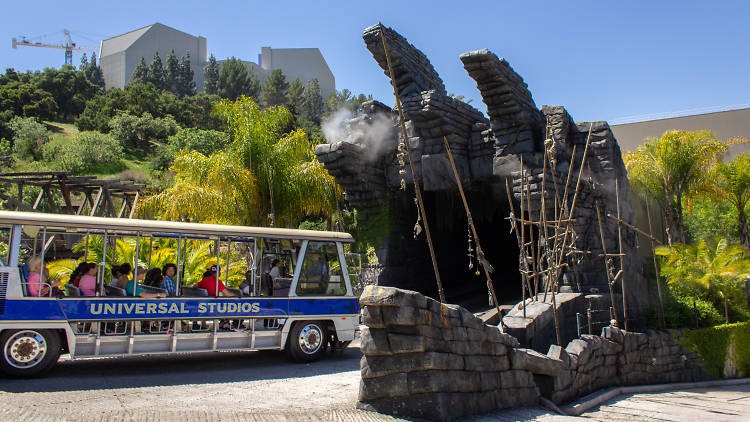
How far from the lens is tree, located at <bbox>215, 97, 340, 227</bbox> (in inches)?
734

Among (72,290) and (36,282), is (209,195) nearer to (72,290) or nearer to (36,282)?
(72,290)

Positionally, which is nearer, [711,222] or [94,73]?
[711,222]

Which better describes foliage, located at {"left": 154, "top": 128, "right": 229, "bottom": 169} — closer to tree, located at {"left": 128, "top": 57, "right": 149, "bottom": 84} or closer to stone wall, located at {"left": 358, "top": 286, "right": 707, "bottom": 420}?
stone wall, located at {"left": 358, "top": 286, "right": 707, "bottom": 420}

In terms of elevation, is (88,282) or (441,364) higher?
(88,282)

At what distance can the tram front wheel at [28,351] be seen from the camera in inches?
288

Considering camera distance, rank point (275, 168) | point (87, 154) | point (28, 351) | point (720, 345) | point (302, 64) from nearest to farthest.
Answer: point (28, 351) → point (720, 345) → point (275, 168) → point (87, 154) → point (302, 64)

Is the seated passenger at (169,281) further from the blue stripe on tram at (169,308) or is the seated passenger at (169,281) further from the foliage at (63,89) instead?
the foliage at (63,89)

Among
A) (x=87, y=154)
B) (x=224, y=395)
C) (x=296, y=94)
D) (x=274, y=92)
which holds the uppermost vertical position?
(x=274, y=92)

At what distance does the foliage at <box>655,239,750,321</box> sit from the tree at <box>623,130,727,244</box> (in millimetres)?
5229

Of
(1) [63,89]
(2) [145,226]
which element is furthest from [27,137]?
(2) [145,226]

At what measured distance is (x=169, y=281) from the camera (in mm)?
8812

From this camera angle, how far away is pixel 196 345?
8.57 meters

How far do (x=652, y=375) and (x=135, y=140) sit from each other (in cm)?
4261

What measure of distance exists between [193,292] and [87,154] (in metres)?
33.6
